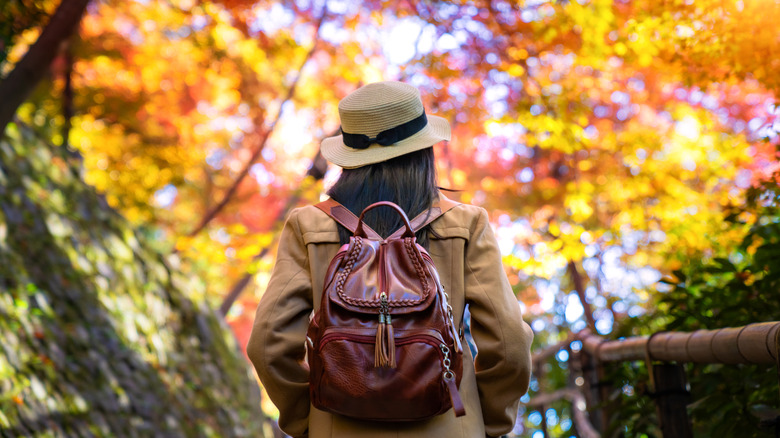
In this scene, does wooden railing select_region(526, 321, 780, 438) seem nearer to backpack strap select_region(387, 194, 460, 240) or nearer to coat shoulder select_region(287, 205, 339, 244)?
backpack strap select_region(387, 194, 460, 240)

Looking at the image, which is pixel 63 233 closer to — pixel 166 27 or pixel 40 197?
pixel 40 197

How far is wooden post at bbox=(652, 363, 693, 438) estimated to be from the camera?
2.27 metres

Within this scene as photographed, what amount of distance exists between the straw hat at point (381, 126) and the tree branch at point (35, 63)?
2704mm

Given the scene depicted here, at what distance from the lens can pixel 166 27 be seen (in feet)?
25.2

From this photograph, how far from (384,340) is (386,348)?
0.06 feet

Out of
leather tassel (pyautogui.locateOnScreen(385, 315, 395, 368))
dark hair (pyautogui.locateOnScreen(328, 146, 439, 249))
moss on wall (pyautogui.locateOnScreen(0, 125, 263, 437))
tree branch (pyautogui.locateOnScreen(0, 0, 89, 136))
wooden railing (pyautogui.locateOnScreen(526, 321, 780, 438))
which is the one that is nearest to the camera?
leather tassel (pyautogui.locateOnScreen(385, 315, 395, 368))

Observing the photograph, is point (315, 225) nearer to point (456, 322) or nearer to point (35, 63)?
point (456, 322)

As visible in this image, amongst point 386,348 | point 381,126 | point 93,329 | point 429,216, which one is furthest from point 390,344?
point 93,329

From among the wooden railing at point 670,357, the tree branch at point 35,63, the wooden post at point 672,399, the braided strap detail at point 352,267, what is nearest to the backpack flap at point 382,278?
the braided strap detail at point 352,267

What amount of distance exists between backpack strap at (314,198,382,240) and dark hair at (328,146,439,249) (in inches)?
0.8

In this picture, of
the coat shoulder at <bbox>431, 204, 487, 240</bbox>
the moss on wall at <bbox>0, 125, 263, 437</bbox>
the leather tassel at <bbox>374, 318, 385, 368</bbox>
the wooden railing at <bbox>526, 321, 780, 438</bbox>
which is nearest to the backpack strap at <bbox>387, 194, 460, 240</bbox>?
the coat shoulder at <bbox>431, 204, 487, 240</bbox>

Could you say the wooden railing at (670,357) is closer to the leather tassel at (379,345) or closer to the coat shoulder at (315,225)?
the leather tassel at (379,345)

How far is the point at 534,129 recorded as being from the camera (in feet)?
16.4

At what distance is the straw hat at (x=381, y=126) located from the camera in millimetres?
1766
